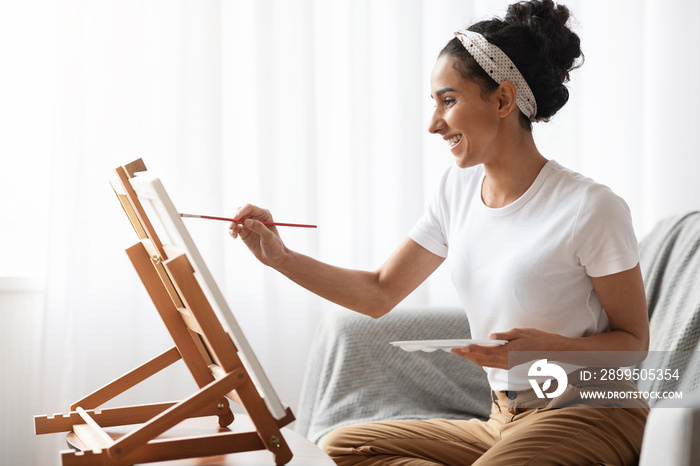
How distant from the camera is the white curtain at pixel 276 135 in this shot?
243 cm

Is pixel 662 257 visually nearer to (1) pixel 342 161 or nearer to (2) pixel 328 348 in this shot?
(2) pixel 328 348

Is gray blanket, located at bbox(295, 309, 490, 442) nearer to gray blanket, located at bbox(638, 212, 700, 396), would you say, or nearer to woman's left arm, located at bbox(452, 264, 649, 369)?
gray blanket, located at bbox(638, 212, 700, 396)

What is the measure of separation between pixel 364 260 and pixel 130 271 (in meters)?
0.81

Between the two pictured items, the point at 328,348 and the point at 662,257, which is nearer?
the point at 662,257

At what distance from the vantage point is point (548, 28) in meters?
1.51

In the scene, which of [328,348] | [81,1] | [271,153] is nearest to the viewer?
[328,348]

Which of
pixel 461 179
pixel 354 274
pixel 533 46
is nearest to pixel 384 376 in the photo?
pixel 354 274

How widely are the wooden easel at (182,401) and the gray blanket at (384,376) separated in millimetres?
727

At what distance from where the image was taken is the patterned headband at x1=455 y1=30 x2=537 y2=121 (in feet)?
4.89

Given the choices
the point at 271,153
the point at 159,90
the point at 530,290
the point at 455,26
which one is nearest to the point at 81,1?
the point at 159,90

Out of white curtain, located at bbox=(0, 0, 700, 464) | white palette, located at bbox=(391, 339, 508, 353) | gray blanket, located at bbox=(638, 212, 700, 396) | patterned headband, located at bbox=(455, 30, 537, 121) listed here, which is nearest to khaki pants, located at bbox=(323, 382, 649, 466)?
white palette, located at bbox=(391, 339, 508, 353)

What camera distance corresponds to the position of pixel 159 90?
99.4 inches

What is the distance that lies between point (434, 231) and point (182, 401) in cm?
80

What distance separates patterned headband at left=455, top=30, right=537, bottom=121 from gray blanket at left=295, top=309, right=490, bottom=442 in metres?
0.90
